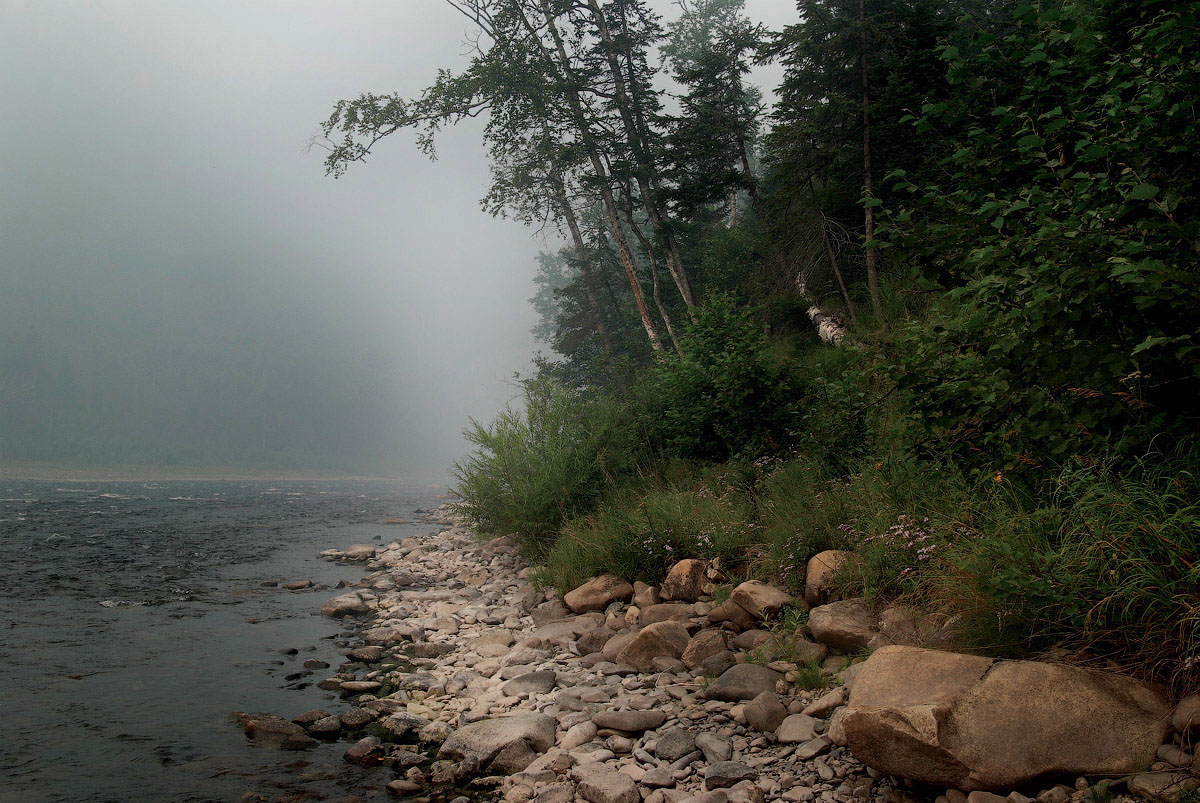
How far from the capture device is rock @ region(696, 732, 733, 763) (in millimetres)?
3545

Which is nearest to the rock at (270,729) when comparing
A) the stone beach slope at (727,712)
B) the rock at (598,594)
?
the stone beach slope at (727,712)

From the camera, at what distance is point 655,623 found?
544 cm

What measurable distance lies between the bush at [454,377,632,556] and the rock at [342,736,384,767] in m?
5.21

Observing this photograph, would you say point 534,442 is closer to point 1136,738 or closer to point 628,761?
point 628,761

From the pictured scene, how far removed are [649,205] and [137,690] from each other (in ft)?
49.0

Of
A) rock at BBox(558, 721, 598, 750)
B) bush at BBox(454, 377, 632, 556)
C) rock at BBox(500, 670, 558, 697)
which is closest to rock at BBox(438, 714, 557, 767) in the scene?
rock at BBox(558, 721, 598, 750)

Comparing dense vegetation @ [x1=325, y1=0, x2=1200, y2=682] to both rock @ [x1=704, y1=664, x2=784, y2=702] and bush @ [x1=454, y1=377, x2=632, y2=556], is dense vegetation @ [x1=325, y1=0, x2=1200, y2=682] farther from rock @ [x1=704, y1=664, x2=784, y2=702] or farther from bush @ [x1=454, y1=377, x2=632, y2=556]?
rock @ [x1=704, y1=664, x2=784, y2=702]

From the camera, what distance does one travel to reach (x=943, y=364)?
4484mm

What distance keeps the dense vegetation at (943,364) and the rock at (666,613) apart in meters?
0.69

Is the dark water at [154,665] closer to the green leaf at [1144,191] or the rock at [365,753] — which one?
the rock at [365,753]

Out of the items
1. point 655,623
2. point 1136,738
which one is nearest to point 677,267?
point 655,623

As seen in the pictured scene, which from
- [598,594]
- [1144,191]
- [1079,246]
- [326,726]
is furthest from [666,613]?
[1144,191]

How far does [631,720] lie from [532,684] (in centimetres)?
132

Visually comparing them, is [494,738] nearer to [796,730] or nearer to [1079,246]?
[796,730]
